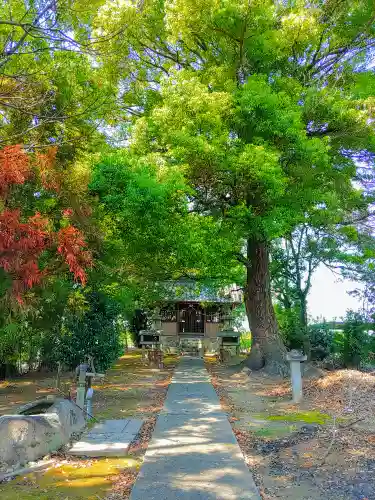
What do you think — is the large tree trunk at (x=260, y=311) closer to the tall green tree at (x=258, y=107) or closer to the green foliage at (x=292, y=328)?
the tall green tree at (x=258, y=107)

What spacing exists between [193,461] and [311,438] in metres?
2.03

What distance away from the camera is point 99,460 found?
5754 mm

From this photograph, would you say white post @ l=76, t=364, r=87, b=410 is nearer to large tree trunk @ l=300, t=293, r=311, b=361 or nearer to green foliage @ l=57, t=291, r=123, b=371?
green foliage @ l=57, t=291, r=123, b=371

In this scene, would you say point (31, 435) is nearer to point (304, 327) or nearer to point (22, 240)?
point (22, 240)

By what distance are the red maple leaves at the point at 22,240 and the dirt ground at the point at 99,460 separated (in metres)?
2.34

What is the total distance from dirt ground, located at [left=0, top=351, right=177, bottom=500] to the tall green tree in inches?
185

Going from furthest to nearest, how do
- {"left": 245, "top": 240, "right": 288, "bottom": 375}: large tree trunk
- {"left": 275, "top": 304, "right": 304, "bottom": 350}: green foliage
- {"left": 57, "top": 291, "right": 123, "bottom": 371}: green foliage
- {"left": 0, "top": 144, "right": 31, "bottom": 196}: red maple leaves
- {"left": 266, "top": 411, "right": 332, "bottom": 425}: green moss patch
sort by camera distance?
{"left": 275, "top": 304, "right": 304, "bottom": 350}: green foliage → {"left": 245, "top": 240, "right": 288, "bottom": 375}: large tree trunk → {"left": 57, "top": 291, "right": 123, "bottom": 371}: green foliage → {"left": 266, "top": 411, "right": 332, "bottom": 425}: green moss patch → {"left": 0, "top": 144, "right": 31, "bottom": 196}: red maple leaves

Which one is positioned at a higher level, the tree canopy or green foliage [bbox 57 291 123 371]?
the tree canopy

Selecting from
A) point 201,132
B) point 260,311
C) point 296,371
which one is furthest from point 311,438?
point 260,311

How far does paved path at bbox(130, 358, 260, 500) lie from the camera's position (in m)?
4.34

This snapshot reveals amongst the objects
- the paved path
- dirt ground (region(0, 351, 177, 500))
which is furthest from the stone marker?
the paved path

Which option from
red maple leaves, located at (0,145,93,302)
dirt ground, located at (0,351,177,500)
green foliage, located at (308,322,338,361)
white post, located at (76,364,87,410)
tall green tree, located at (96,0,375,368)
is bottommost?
dirt ground, located at (0,351,177,500)

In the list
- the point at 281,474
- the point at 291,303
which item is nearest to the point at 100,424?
the point at 281,474

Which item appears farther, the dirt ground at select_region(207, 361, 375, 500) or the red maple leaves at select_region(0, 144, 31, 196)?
the red maple leaves at select_region(0, 144, 31, 196)
